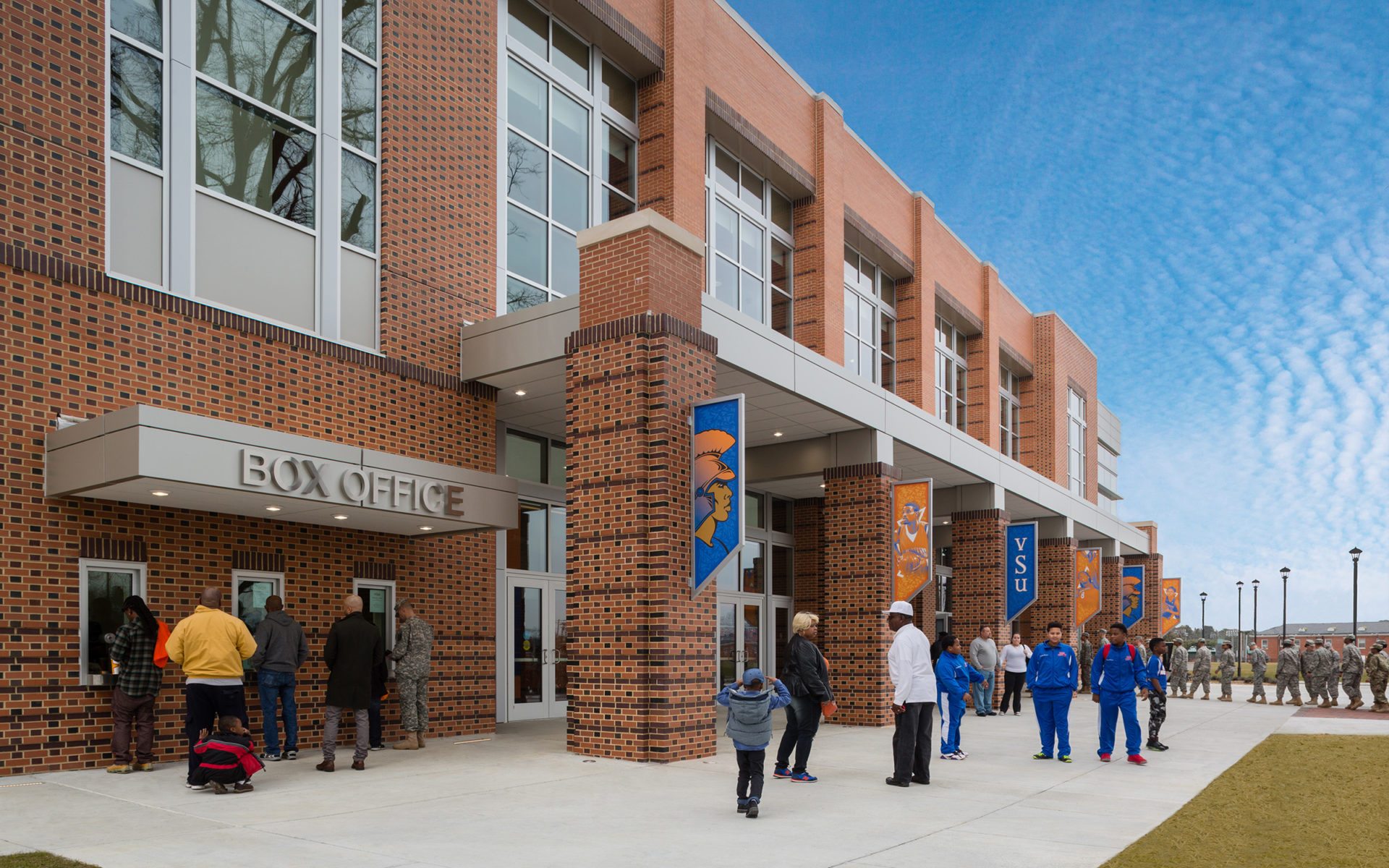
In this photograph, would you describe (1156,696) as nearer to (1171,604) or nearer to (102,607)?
(102,607)

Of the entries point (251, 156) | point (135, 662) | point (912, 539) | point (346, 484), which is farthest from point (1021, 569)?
point (135, 662)

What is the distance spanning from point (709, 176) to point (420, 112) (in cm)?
744

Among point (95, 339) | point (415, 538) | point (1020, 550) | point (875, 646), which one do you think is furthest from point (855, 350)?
point (95, 339)

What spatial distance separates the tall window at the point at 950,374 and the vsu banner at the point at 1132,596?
1185 cm

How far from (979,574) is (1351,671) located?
9.31 m

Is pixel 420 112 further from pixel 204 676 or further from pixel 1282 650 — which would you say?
pixel 1282 650

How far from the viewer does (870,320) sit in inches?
1064

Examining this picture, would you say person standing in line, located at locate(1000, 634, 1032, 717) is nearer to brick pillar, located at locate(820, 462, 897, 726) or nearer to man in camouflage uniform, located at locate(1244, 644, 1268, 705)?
brick pillar, located at locate(820, 462, 897, 726)

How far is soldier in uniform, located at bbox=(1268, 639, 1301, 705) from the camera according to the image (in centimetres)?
2612

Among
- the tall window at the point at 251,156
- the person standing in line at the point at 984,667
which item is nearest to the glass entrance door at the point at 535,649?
the tall window at the point at 251,156

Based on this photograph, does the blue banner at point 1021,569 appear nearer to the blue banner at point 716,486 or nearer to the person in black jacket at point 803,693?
the blue banner at point 716,486

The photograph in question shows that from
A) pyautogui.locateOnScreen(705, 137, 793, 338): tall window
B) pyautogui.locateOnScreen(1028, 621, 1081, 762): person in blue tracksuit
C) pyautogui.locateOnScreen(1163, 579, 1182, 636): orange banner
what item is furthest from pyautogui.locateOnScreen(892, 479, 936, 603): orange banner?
pyautogui.locateOnScreen(1163, 579, 1182, 636): orange banner

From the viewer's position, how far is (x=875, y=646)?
18891 millimetres

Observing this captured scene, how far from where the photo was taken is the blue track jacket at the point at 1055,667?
41.4 ft
